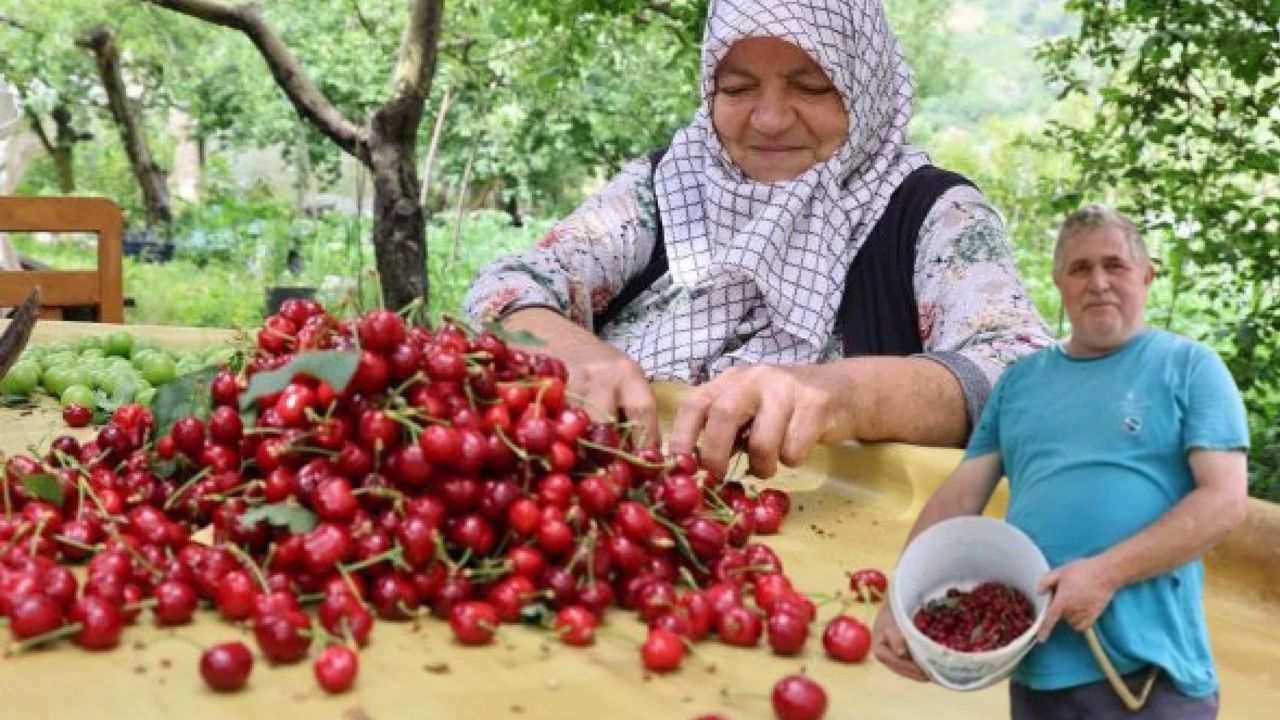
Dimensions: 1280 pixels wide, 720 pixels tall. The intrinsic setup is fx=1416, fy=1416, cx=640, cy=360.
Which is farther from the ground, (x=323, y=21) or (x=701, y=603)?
(x=323, y=21)

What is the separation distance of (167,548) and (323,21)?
1364cm

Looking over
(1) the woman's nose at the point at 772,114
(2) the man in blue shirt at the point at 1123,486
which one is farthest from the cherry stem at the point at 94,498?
(1) the woman's nose at the point at 772,114

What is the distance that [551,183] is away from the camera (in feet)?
53.8

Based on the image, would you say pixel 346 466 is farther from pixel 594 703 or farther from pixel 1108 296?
pixel 1108 296

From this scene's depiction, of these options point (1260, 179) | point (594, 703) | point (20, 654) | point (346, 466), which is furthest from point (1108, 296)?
point (1260, 179)

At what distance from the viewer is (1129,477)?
77 cm

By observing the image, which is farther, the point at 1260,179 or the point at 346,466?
the point at 1260,179

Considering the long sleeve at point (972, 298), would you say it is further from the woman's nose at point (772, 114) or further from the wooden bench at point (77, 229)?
the wooden bench at point (77, 229)

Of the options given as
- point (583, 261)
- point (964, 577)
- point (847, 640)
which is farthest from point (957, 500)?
point (583, 261)

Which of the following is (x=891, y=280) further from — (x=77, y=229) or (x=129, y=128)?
(x=129, y=128)

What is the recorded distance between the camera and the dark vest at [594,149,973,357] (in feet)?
7.59

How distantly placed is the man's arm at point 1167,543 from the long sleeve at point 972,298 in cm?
112

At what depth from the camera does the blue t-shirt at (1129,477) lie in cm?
77

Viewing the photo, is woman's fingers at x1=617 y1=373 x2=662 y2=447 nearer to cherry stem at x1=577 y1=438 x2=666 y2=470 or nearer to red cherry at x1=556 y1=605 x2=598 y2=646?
cherry stem at x1=577 y1=438 x2=666 y2=470
